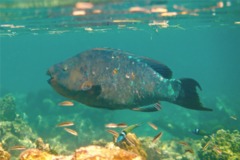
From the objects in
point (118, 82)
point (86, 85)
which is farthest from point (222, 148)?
point (86, 85)

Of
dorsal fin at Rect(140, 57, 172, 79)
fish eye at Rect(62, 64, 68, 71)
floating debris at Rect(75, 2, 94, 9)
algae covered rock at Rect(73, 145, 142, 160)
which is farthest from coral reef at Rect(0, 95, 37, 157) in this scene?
dorsal fin at Rect(140, 57, 172, 79)

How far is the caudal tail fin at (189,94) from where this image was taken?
4516 millimetres

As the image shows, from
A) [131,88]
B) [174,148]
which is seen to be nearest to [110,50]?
[131,88]

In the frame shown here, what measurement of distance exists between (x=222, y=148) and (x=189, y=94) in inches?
298

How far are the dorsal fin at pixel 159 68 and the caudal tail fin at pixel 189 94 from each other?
303 mm

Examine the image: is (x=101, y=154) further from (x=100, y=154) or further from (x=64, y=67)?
(x=64, y=67)

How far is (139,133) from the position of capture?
2478cm

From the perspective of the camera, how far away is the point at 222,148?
1114 cm

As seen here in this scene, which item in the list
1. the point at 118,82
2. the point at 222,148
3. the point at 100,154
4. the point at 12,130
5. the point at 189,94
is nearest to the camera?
the point at 100,154

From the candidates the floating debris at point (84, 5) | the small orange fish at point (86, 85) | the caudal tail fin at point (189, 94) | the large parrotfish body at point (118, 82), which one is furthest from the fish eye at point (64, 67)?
the floating debris at point (84, 5)

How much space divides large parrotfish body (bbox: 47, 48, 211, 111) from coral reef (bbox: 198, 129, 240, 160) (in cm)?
670

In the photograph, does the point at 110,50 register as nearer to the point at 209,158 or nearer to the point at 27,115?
the point at 209,158

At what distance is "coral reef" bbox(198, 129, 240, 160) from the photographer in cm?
1072

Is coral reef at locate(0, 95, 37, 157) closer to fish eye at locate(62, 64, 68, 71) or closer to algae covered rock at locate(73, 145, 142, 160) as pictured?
fish eye at locate(62, 64, 68, 71)
